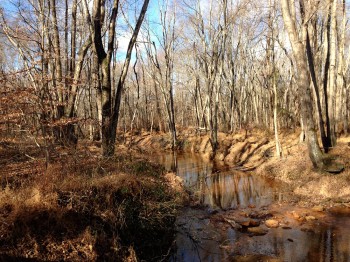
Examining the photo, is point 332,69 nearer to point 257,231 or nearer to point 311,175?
point 311,175

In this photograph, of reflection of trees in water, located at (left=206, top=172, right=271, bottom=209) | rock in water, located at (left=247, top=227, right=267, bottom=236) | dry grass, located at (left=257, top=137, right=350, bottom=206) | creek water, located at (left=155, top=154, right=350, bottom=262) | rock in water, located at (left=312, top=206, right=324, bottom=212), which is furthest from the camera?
reflection of trees in water, located at (left=206, top=172, right=271, bottom=209)

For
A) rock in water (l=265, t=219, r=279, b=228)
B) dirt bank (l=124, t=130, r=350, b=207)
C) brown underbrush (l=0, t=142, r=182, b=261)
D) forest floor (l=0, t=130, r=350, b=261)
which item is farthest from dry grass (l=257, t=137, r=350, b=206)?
brown underbrush (l=0, t=142, r=182, b=261)

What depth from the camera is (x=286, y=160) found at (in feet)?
54.5

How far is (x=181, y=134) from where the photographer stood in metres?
34.3

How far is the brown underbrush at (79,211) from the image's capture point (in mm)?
5922

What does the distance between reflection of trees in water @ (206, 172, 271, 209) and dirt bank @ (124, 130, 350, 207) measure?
3.61 ft

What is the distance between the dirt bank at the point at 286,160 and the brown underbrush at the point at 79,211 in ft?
14.3

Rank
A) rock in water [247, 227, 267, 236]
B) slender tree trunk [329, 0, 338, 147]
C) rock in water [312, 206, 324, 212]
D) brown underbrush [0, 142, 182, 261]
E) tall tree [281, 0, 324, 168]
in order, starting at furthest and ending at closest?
slender tree trunk [329, 0, 338, 147]
tall tree [281, 0, 324, 168]
rock in water [312, 206, 324, 212]
rock in water [247, 227, 267, 236]
brown underbrush [0, 142, 182, 261]

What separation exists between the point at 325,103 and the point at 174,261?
11.8 meters

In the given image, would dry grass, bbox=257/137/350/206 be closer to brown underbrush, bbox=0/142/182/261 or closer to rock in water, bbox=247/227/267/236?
rock in water, bbox=247/227/267/236

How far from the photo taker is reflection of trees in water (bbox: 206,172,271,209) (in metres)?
12.5

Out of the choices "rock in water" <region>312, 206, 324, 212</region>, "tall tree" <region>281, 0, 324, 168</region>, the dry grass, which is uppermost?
"tall tree" <region>281, 0, 324, 168</region>

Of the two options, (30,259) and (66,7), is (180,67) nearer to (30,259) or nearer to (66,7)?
(66,7)

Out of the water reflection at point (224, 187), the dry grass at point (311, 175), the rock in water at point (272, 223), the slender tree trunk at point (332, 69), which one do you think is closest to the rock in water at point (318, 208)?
the dry grass at point (311, 175)
